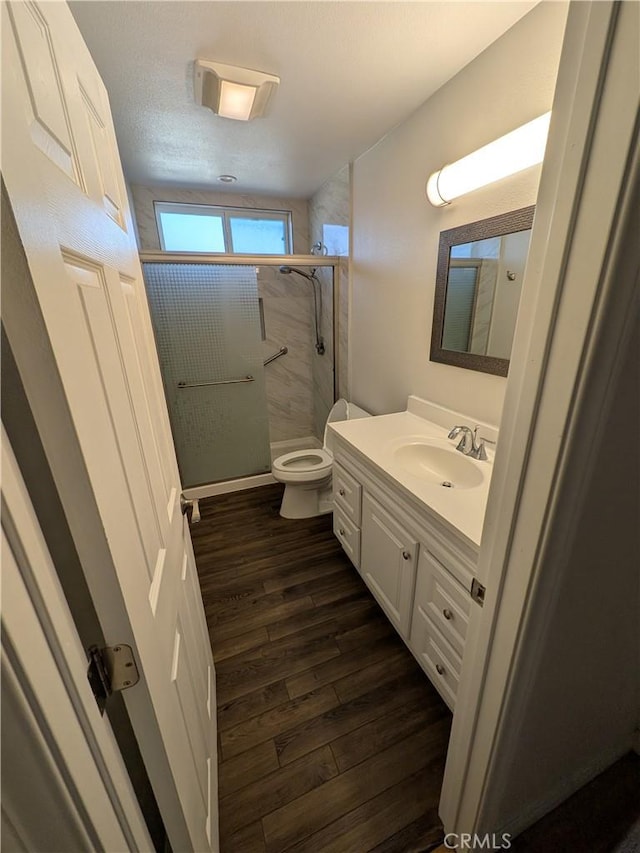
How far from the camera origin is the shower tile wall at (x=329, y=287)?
2410mm

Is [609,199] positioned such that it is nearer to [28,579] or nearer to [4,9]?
[4,9]

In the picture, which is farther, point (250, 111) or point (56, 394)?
point (250, 111)

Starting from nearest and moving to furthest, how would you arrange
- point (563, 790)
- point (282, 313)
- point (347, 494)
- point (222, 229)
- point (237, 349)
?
point (563, 790) → point (347, 494) → point (237, 349) → point (222, 229) → point (282, 313)

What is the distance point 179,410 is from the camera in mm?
2676

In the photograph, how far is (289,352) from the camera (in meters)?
3.29

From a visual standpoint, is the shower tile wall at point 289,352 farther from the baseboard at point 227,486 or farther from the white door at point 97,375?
the white door at point 97,375

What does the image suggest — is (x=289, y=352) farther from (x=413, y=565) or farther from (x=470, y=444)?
(x=413, y=565)

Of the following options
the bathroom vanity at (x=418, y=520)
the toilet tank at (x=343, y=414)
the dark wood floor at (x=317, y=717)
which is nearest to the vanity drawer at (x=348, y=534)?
the bathroom vanity at (x=418, y=520)

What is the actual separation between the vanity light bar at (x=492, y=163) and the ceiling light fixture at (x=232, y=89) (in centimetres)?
81

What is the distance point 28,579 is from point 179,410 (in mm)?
2501

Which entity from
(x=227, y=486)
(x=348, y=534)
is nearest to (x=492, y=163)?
(x=348, y=534)

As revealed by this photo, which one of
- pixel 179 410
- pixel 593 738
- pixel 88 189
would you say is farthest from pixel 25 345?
pixel 179 410

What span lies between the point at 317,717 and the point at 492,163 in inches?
86.6

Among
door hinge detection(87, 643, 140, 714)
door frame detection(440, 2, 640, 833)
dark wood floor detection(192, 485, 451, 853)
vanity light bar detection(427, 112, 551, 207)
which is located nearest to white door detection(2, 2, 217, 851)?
door hinge detection(87, 643, 140, 714)
